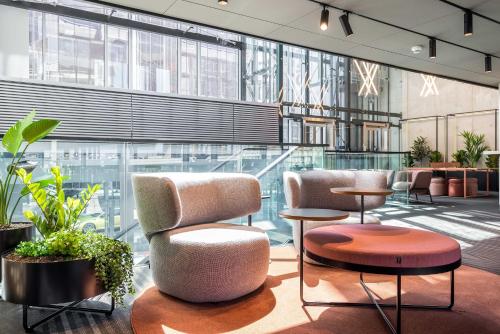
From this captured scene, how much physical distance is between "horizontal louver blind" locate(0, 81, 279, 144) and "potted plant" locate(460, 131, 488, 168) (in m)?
7.84

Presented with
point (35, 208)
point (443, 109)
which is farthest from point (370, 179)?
point (443, 109)

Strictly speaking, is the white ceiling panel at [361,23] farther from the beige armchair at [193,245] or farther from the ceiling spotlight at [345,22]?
the beige armchair at [193,245]

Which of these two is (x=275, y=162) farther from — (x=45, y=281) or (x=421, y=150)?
(x=421, y=150)

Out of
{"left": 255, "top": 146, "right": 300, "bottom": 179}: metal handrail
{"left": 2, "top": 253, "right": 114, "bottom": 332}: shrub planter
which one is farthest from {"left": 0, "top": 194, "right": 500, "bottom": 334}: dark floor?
{"left": 255, "top": 146, "right": 300, "bottom": 179}: metal handrail

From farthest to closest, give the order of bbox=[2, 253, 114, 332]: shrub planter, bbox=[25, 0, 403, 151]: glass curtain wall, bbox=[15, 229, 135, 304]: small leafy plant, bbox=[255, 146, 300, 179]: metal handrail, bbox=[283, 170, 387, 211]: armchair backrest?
bbox=[25, 0, 403, 151]: glass curtain wall
bbox=[255, 146, 300, 179]: metal handrail
bbox=[283, 170, 387, 211]: armchair backrest
bbox=[15, 229, 135, 304]: small leafy plant
bbox=[2, 253, 114, 332]: shrub planter

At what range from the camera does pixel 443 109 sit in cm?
1377

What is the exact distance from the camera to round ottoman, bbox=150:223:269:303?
7.85ft

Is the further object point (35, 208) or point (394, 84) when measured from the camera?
point (394, 84)

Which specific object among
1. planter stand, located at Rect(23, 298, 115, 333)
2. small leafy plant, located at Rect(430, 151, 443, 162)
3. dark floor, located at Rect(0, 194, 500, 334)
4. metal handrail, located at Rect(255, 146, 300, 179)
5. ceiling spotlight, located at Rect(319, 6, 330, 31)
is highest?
ceiling spotlight, located at Rect(319, 6, 330, 31)

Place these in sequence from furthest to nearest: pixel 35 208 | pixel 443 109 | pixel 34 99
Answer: pixel 443 109 → pixel 34 99 → pixel 35 208

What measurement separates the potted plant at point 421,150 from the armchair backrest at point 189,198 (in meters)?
12.2

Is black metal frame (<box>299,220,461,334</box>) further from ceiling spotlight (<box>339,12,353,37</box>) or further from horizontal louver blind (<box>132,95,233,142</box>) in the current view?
horizontal louver blind (<box>132,95,233,142</box>)

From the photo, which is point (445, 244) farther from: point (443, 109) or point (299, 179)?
point (443, 109)

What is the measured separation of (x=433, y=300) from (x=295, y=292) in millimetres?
922
